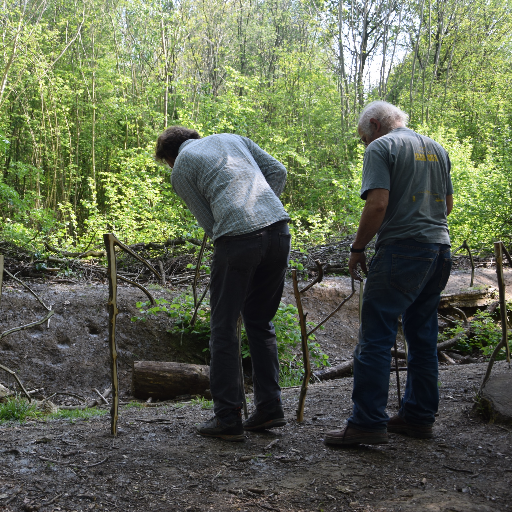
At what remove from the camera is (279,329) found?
536cm

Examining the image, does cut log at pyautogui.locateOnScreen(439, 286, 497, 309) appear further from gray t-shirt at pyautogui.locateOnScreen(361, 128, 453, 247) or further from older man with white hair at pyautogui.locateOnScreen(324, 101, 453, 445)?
gray t-shirt at pyautogui.locateOnScreen(361, 128, 453, 247)

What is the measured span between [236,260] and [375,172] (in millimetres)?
839

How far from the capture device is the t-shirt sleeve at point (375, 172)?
8.02 ft

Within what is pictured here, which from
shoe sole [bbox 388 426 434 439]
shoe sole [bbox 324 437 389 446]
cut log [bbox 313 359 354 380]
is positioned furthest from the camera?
cut log [bbox 313 359 354 380]

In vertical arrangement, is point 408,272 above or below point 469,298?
above

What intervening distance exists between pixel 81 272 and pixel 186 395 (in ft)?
11.9

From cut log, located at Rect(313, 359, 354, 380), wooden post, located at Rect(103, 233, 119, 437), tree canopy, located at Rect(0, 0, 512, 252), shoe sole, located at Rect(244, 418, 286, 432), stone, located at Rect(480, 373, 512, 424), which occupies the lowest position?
cut log, located at Rect(313, 359, 354, 380)

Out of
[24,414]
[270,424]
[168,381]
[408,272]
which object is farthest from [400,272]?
[168,381]

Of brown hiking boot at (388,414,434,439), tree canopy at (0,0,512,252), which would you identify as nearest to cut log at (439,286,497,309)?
tree canopy at (0,0,512,252)

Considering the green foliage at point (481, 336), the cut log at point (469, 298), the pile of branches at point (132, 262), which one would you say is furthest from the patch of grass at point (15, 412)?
the cut log at point (469, 298)

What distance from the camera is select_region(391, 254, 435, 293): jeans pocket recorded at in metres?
2.46

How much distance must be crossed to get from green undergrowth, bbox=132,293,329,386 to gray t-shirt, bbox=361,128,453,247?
9.10ft

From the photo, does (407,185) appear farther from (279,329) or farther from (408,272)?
(279,329)

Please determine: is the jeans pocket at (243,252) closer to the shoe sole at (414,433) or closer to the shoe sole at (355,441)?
the shoe sole at (355,441)
